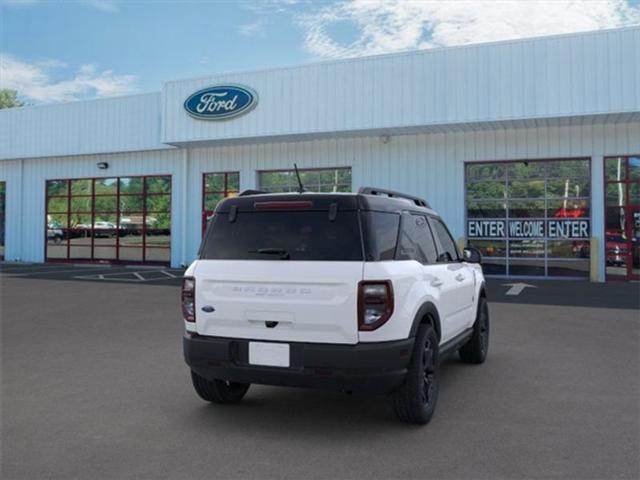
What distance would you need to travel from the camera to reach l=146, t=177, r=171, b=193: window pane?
22.6 m

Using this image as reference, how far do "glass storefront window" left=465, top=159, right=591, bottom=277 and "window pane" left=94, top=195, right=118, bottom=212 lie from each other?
14.1 meters

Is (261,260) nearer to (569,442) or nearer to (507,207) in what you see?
(569,442)

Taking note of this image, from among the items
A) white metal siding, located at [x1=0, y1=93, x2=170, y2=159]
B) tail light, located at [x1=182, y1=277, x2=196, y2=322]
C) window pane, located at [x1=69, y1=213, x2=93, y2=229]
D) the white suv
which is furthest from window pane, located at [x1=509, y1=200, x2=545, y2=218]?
window pane, located at [x1=69, y1=213, x2=93, y2=229]

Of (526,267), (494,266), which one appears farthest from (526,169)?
(494,266)

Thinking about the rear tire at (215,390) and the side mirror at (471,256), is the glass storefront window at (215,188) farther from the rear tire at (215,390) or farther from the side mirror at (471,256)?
the rear tire at (215,390)

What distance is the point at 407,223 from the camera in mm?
4973

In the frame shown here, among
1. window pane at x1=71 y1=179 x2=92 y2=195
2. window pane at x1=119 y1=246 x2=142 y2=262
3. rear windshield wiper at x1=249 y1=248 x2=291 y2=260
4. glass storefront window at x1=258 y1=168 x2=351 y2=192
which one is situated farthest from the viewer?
window pane at x1=71 y1=179 x2=92 y2=195

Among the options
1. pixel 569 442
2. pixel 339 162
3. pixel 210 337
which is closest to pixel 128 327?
pixel 210 337

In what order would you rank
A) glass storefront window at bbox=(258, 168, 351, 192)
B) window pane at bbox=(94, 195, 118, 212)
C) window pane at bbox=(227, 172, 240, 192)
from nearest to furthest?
glass storefront window at bbox=(258, 168, 351, 192) → window pane at bbox=(227, 172, 240, 192) → window pane at bbox=(94, 195, 118, 212)

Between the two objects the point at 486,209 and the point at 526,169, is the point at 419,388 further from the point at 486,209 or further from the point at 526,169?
the point at 526,169

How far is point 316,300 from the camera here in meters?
4.13

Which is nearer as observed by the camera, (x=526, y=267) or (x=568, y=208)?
(x=568, y=208)

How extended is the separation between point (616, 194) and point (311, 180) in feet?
30.9

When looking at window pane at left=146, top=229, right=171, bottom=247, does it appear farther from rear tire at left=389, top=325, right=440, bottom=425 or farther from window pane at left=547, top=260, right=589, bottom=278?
rear tire at left=389, top=325, right=440, bottom=425
